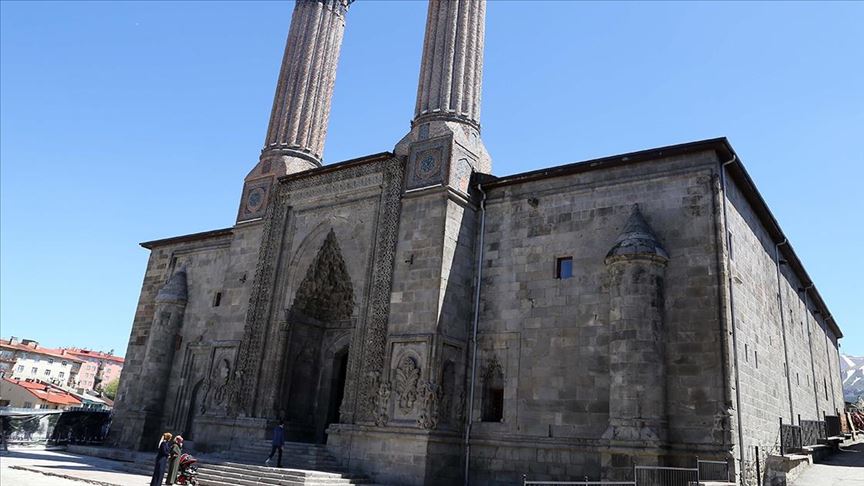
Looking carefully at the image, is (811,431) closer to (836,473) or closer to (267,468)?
(836,473)

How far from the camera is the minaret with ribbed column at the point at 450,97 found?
14945mm

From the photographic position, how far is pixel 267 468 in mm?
12516

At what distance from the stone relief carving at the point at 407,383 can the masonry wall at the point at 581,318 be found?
145 cm

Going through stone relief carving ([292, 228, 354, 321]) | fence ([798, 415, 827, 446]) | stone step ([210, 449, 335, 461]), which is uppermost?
stone relief carving ([292, 228, 354, 321])

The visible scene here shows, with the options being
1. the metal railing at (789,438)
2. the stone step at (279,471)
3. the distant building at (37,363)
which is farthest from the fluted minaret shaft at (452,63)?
the distant building at (37,363)

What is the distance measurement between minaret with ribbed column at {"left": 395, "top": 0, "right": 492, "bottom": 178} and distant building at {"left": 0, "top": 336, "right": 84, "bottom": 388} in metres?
60.1

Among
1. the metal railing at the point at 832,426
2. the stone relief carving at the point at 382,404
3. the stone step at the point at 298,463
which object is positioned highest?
the metal railing at the point at 832,426

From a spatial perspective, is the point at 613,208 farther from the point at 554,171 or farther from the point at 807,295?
the point at 807,295

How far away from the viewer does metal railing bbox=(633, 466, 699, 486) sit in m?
10.1

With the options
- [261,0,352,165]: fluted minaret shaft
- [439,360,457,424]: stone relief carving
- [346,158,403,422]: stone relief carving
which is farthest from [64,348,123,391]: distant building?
[439,360,457,424]: stone relief carving

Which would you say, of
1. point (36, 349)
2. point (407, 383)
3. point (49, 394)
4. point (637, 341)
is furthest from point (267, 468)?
point (36, 349)

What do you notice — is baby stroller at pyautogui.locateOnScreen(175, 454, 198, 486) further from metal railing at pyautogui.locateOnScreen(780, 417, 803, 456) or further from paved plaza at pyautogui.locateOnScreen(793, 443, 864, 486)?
metal railing at pyautogui.locateOnScreen(780, 417, 803, 456)

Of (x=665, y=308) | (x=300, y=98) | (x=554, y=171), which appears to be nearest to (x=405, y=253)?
(x=554, y=171)

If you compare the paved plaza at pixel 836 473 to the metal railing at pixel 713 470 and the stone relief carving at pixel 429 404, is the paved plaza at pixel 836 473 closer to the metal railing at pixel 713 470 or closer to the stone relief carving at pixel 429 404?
the metal railing at pixel 713 470
